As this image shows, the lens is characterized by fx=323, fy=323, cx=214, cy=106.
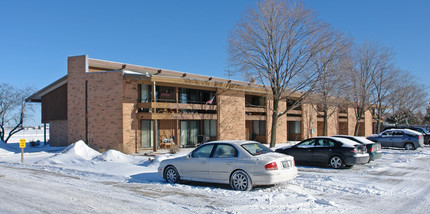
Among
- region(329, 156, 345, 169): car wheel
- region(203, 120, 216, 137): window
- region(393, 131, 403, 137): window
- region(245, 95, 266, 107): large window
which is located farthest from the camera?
region(245, 95, 266, 107): large window

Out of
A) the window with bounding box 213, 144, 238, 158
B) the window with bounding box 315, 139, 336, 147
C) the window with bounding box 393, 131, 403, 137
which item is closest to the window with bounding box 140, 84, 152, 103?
the window with bounding box 315, 139, 336, 147

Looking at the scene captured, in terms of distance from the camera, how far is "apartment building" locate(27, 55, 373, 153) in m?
20.8

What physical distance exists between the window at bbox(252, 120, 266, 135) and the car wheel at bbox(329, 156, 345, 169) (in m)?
16.2

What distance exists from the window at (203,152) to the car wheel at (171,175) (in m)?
0.85

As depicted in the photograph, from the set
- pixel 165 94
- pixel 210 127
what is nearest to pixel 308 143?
pixel 165 94

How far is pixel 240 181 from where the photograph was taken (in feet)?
28.5

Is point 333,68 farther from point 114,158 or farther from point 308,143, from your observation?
point 114,158

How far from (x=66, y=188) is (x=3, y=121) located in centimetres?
2663

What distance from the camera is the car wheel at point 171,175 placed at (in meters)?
9.98

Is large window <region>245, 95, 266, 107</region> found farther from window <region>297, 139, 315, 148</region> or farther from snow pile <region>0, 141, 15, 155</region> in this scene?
snow pile <region>0, 141, 15, 155</region>

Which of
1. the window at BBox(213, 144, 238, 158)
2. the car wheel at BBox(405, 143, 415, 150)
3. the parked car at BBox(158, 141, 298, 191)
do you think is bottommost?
the car wheel at BBox(405, 143, 415, 150)

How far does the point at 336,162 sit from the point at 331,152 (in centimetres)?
45

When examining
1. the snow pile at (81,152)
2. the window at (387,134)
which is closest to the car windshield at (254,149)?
the snow pile at (81,152)

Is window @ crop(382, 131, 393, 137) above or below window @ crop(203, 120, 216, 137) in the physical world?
below
